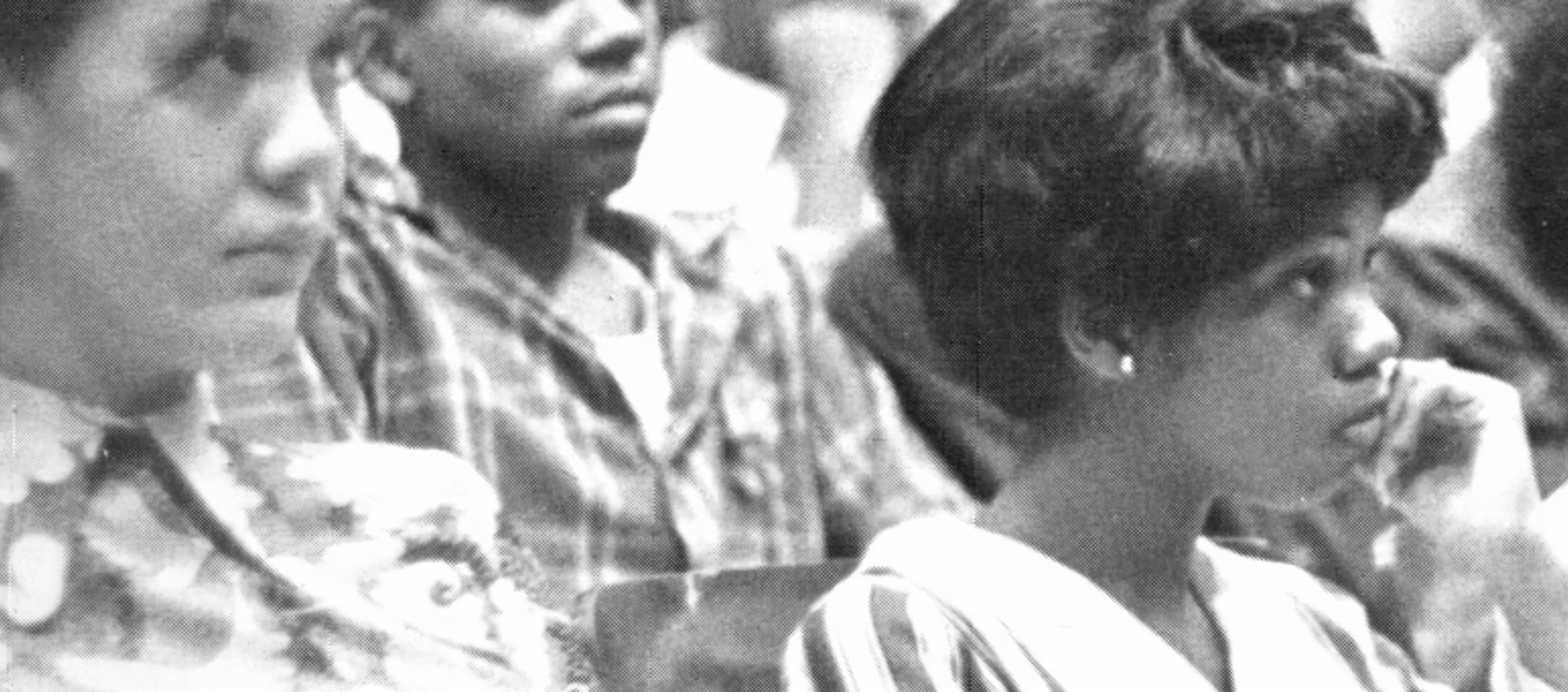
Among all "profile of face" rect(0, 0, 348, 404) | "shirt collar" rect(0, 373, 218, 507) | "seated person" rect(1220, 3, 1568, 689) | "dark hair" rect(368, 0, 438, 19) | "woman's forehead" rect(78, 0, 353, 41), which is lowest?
"seated person" rect(1220, 3, 1568, 689)

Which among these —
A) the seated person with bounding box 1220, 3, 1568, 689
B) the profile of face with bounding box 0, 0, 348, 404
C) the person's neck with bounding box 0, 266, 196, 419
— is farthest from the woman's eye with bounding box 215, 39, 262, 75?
the seated person with bounding box 1220, 3, 1568, 689

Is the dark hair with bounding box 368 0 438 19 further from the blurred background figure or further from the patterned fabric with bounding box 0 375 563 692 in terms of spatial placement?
the patterned fabric with bounding box 0 375 563 692

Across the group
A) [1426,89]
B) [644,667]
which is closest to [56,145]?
[644,667]

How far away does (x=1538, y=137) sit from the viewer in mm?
2531

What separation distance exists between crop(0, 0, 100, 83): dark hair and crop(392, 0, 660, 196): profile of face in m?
0.30

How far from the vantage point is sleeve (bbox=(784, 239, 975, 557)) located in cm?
232

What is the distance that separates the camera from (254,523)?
2.19 metres

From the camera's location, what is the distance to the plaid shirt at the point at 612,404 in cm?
221

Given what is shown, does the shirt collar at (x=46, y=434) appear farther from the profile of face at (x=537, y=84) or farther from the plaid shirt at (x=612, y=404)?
the profile of face at (x=537, y=84)

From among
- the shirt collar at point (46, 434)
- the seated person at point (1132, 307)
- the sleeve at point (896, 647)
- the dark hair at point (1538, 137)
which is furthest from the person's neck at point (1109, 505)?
the shirt collar at point (46, 434)

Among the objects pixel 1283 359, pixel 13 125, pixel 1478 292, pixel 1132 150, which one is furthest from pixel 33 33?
pixel 1478 292

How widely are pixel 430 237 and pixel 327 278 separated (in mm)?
101

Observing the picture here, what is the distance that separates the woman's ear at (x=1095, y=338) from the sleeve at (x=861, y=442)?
295mm

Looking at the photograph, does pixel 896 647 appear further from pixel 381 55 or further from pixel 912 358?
pixel 381 55
